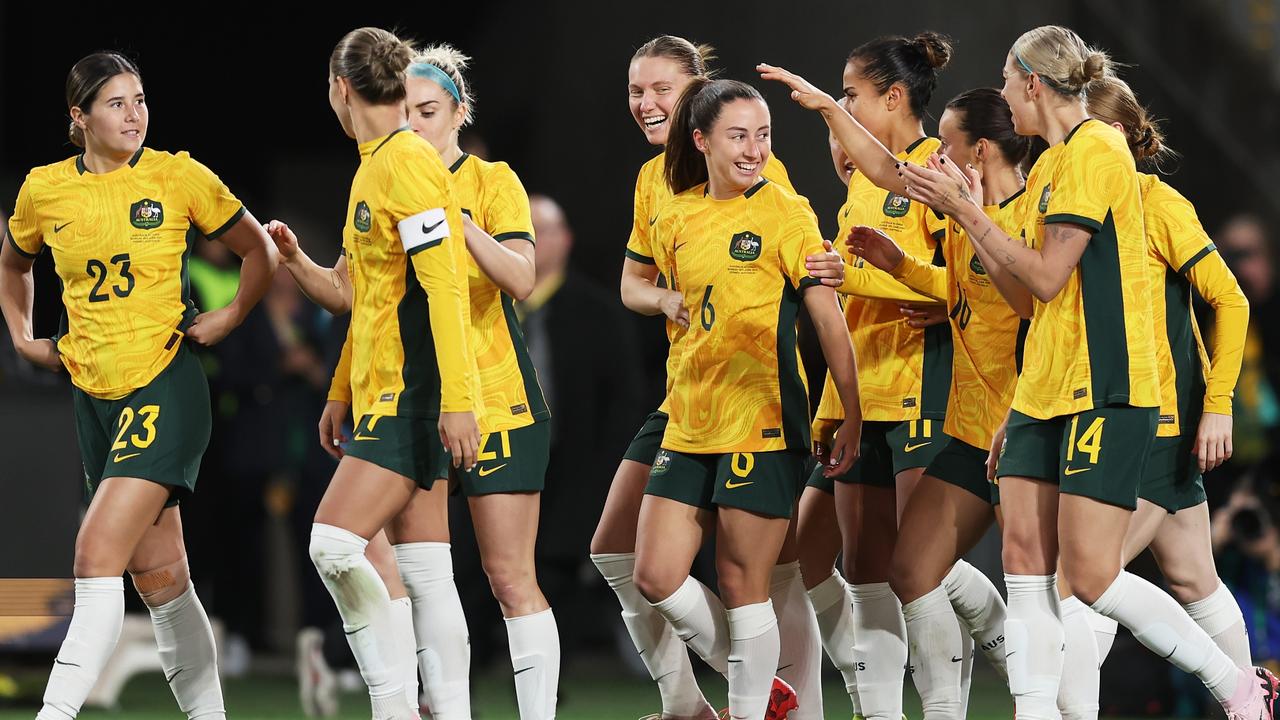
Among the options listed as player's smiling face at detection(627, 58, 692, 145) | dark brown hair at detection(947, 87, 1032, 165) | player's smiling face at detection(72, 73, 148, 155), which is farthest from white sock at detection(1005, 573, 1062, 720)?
player's smiling face at detection(72, 73, 148, 155)

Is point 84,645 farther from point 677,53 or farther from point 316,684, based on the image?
point 316,684

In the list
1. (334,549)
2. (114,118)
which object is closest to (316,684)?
(334,549)

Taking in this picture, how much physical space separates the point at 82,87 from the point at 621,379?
139 inches

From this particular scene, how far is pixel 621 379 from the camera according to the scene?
7461 mm

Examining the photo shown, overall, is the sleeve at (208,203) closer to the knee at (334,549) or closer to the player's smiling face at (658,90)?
the knee at (334,549)

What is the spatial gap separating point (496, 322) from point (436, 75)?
71 cm

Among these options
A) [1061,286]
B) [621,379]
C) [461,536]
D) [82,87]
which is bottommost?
[461,536]

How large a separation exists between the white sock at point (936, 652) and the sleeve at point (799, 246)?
3.14ft

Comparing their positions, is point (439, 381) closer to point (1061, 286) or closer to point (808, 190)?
point (1061, 286)

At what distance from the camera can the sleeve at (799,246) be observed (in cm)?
418

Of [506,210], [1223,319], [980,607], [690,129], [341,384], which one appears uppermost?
[690,129]

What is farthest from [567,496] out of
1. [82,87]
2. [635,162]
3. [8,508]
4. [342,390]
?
[82,87]

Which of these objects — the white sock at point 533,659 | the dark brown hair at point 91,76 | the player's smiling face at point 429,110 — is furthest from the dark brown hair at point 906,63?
the dark brown hair at point 91,76

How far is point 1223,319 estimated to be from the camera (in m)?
4.38
